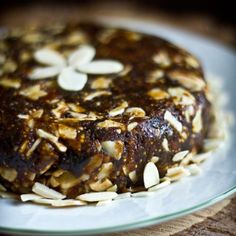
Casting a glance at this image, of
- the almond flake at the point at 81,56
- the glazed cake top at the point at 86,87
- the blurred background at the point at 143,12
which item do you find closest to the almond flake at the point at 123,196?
the glazed cake top at the point at 86,87

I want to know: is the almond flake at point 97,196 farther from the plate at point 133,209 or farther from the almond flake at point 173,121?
the almond flake at point 173,121

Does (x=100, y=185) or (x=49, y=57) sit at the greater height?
(x=49, y=57)

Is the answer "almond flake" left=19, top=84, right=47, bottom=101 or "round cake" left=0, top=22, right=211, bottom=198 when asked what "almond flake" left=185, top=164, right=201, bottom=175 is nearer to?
"round cake" left=0, top=22, right=211, bottom=198

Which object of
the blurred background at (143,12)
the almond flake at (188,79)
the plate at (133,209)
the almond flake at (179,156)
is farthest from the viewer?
the blurred background at (143,12)

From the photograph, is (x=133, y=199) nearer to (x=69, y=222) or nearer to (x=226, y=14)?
(x=69, y=222)

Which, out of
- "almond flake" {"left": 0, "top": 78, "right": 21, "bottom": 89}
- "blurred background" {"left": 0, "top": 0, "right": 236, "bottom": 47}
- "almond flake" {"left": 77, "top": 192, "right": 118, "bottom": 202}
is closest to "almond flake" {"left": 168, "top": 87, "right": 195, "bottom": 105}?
"almond flake" {"left": 77, "top": 192, "right": 118, "bottom": 202}

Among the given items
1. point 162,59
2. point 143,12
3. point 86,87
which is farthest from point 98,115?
point 143,12

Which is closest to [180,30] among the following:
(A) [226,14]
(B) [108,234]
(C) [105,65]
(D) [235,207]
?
(A) [226,14]

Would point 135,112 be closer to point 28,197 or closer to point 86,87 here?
point 86,87
